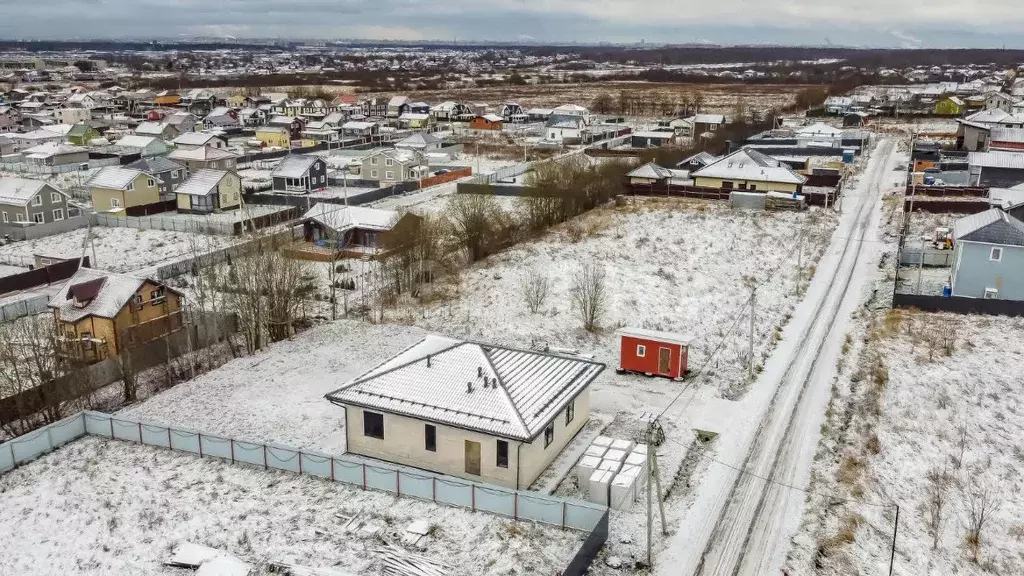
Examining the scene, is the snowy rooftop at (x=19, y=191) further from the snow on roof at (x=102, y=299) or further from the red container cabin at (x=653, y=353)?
the red container cabin at (x=653, y=353)

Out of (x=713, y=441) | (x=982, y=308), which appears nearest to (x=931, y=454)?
(x=713, y=441)

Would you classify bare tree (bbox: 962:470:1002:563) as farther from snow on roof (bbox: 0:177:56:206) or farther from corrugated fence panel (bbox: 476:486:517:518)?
snow on roof (bbox: 0:177:56:206)

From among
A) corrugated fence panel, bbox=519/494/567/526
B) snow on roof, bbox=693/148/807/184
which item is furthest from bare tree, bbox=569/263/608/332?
snow on roof, bbox=693/148/807/184

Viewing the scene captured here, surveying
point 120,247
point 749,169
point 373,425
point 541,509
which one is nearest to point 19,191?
point 120,247

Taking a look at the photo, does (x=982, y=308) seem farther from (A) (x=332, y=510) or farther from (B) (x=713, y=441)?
(A) (x=332, y=510)

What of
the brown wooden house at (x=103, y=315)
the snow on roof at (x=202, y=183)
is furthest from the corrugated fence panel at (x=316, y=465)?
the snow on roof at (x=202, y=183)

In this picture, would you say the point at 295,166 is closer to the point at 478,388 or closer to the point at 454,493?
A: the point at 478,388

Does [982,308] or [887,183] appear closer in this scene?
[982,308]
